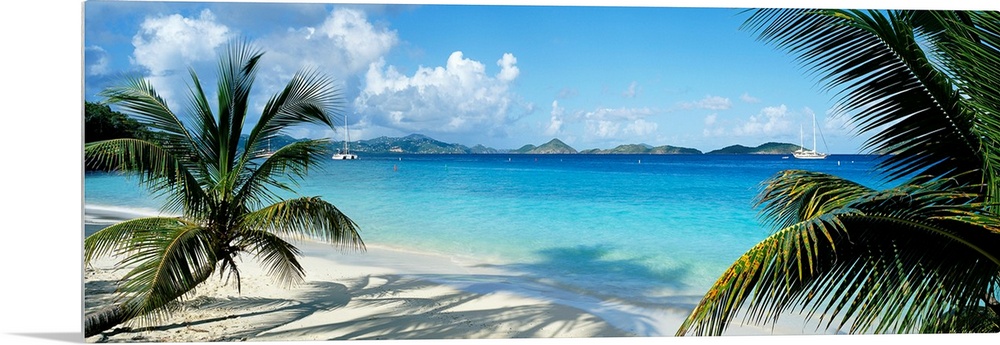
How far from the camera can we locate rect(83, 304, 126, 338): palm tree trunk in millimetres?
3400

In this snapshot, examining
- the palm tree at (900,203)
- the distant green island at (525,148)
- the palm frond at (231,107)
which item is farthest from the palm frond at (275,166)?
the palm tree at (900,203)

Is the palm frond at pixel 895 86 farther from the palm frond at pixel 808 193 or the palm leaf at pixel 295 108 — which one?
the palm leaf at pixel 295 108

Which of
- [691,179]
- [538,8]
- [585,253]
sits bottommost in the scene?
[585,253]

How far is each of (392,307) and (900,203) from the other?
112 inches

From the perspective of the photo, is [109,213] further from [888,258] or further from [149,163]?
[888,258]

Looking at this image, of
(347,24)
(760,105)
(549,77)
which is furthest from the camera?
(549,77)

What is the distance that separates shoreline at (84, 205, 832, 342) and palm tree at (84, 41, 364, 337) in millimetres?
298

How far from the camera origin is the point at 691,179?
5.82 meters

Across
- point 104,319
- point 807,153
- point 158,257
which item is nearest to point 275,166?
point 158,257

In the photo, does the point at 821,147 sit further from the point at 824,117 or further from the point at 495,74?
the point at 495,74

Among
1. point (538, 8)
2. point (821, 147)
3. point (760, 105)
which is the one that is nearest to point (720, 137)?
point (760, 105)

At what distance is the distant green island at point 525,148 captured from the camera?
16.0 feet

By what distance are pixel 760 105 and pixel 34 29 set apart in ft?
14.2

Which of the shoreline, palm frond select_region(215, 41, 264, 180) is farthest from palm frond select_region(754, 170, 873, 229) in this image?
palm frond select_region(215, 41, 264, 180)
